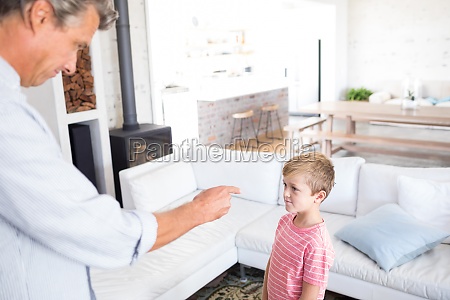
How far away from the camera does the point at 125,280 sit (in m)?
2.25

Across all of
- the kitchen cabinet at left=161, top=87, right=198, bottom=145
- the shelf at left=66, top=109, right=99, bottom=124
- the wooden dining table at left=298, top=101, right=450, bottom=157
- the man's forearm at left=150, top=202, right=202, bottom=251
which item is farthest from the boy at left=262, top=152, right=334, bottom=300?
the kitchen cabinet at left=161, top=87, right=198, bottom=145

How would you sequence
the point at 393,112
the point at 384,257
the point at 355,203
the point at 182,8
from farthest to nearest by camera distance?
the point at 182,8 → the point at 393,112 → the point at 355,203 → the point at 384,257

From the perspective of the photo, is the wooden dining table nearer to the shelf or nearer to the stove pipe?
the stove pipe

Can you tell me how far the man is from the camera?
72 cm

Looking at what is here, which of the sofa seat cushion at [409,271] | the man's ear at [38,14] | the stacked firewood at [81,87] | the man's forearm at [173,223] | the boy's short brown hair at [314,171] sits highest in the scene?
the man's ear at [38,14]

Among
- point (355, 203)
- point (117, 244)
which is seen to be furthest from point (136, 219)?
point (355, 203)

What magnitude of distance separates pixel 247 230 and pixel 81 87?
198 centimetres

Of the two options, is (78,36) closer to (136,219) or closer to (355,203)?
(136,219)

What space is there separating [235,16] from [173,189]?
699 centimetres

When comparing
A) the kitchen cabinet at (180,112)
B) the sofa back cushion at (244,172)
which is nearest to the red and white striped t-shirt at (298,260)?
the sofa back cushion at (244,172)

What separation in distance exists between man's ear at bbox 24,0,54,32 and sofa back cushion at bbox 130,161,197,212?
2294mm

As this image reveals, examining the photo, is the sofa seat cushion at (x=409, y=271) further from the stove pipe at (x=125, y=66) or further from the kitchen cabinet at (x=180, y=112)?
the kitchen cabinet at (x=180, y=112)

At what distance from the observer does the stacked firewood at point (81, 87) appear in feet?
12.0

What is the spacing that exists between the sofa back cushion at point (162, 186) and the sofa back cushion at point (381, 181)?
1317 mm
